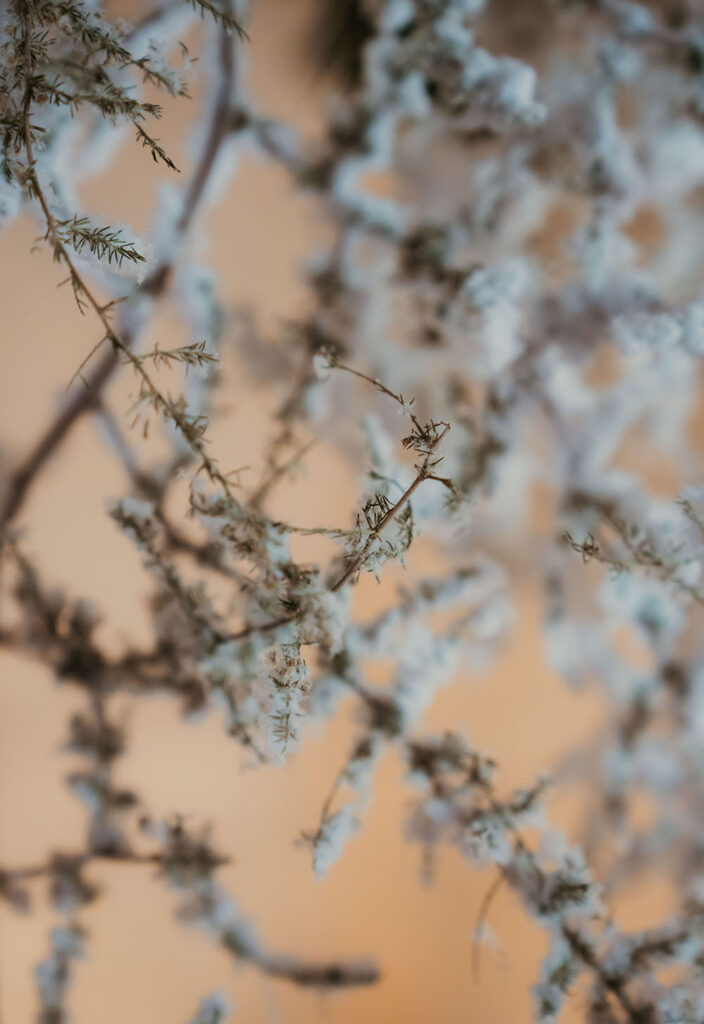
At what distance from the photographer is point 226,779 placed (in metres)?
0.65

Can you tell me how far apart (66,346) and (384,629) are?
0.32 m

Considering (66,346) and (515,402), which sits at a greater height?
(66,346)

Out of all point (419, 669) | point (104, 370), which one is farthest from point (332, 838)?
point (104, 370)

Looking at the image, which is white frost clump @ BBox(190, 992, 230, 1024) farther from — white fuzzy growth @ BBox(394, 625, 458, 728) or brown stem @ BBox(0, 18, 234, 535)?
brown stem @ BBox(0, 18, 234, 535)

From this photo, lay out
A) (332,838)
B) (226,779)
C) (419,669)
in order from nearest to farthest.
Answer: (332,838), (419,669), (226,779)

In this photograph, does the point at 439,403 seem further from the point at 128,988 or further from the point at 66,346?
the point at 128,988

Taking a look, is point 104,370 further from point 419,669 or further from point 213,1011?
point 213,1011

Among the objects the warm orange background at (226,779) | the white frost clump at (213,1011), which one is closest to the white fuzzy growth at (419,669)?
the warm orange background at (226,779)

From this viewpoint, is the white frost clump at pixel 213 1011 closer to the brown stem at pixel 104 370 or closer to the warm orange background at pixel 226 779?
the warm orange background at pixel 226 779

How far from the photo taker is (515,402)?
585 millimetres

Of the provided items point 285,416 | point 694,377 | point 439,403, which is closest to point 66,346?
point 285,416

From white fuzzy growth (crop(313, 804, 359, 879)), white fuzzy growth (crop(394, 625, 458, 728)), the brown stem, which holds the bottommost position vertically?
white fuzzy growth (crop(313, 804, 359, 879))

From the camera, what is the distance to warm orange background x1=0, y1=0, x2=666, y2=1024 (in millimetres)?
587

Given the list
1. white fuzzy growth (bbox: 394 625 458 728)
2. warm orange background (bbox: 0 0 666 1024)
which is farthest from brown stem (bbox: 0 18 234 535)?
white fuzzy growth (bbox: 394 625 458 728)
